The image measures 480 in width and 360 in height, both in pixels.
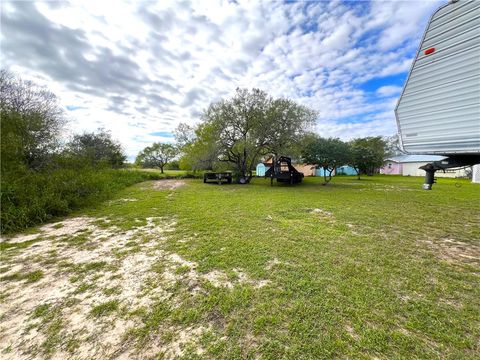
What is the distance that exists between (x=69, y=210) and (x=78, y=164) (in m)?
2.75

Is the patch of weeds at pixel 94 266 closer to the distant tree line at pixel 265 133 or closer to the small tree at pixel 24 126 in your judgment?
the small tree at pixel 24 126

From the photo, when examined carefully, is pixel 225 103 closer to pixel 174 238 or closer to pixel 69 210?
pixel 69 210

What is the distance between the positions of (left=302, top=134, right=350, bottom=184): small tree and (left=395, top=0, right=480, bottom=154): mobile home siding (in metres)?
10.1

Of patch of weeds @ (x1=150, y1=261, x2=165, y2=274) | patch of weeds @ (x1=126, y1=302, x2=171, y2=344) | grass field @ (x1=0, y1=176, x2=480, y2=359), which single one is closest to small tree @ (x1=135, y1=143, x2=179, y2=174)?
grass field @ (x1=0, y1=176, x2=480, y2=359)

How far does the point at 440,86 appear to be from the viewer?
2.36 metres

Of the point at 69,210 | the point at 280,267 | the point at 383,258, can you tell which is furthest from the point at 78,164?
the point at 383,258

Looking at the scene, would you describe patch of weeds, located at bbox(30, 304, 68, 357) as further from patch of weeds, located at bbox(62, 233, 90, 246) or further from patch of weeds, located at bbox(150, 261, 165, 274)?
patch of weeds, located at bbox(62, 233, 90, 246)

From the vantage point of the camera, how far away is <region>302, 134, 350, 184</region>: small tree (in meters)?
12.2

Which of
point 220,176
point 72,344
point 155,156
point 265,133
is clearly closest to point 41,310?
point 72,344

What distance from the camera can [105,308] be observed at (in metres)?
1.84

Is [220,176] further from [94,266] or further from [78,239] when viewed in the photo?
[94,266]

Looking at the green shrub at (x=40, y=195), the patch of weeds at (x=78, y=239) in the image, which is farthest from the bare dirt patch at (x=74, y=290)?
the green shrub at (x=40, y=195)

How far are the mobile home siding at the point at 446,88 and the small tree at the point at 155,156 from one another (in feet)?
101

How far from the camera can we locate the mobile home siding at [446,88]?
2.06 m
